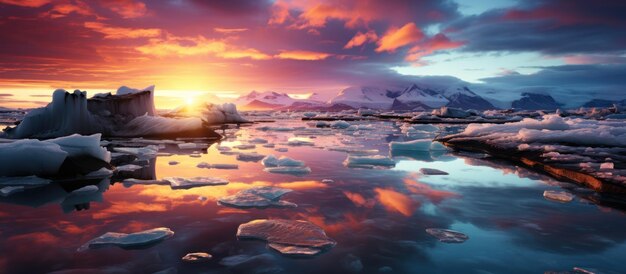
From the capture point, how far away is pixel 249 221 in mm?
4594

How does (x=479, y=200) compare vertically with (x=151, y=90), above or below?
below

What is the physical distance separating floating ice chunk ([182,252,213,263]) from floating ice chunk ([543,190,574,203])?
5.37 meters

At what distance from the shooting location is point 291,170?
8414 mm

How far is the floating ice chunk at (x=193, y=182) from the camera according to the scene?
6578mm

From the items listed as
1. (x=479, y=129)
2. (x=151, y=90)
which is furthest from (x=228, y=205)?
(x=151, y=90)

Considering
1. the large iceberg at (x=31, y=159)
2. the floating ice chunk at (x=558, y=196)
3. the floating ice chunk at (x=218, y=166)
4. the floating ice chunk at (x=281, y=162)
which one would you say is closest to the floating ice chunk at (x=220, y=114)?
the floating ice chunk at (x=218, y=166)

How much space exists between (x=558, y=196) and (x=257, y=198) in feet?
15.8

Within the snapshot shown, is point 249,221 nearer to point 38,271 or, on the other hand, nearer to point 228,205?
point 228,205

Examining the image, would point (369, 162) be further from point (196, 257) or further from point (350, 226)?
point (196, 257)

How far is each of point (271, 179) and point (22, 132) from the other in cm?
1416

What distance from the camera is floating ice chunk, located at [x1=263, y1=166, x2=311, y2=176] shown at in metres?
8.33

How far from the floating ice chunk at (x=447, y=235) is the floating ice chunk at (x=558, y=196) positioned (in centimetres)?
277

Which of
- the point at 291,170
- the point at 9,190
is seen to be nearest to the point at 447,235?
the point at 291,170

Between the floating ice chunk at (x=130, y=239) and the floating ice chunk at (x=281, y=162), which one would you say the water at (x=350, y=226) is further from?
the floating ice chunk at (x=281, y=162)
